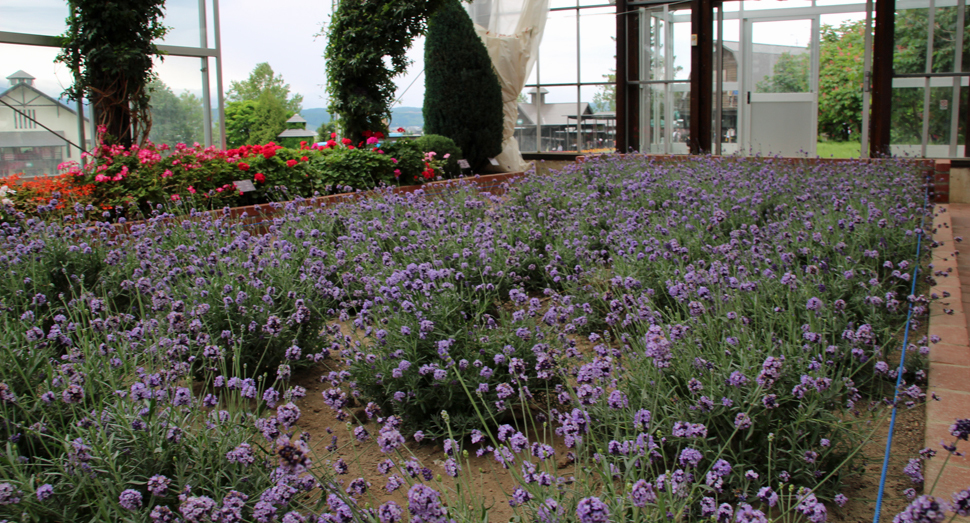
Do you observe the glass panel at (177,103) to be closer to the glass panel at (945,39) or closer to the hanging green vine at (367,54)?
the hanging green vine at (367,54)

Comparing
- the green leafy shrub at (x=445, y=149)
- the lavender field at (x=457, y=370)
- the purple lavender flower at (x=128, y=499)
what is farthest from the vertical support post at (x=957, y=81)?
the purple lavender flower at (x=128, y=499)

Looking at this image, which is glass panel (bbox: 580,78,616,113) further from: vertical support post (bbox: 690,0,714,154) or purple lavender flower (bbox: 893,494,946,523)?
purple lavender flower (bbox: 893,494,946,523)

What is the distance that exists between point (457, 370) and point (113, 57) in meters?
7.49

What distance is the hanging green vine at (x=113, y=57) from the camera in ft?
25.2

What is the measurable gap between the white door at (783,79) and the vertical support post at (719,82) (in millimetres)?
702

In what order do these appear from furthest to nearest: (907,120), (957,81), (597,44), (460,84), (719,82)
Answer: (597,44)
(719,82)
(460,84)
(907,120)
(957,81)

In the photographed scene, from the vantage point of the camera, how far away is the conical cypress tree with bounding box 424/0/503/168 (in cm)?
974

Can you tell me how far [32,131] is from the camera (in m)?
8.06

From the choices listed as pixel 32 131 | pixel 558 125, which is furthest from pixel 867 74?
pixel 32 131

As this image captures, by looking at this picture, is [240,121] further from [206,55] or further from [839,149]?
[839,149]

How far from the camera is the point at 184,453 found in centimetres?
165

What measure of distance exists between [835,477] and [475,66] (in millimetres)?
8736

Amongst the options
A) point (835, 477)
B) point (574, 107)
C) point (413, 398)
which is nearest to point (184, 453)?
point (413, 398)

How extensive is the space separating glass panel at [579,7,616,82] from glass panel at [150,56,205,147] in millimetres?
6154
